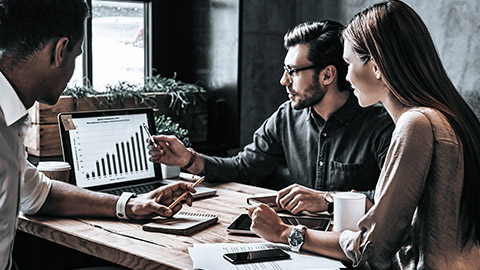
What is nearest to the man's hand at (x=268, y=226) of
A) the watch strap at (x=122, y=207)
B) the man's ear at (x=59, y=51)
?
the watch strap at (x=122, y=207)

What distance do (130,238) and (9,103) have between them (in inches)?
22.1

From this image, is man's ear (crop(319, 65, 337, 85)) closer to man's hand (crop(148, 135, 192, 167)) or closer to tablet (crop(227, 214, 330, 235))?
man's hand (crop(148, 135, 192, 167))

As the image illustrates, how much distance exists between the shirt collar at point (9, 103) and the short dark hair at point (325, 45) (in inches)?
57.1

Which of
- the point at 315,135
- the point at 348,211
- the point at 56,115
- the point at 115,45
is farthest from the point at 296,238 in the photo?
the point at 115,45

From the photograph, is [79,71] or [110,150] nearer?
[110,150]

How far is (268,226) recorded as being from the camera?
6.01 ft

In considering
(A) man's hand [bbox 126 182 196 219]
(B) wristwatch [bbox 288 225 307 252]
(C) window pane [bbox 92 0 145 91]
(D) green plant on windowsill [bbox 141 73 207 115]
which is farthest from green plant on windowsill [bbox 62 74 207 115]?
(B) wristwatch [bbox 288 225 307 252]

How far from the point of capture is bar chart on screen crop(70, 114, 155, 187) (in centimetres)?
247

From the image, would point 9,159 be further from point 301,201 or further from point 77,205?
point 301,201

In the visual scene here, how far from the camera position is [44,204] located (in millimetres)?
2123

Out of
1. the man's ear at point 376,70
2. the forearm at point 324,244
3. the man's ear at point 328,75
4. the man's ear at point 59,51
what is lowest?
the forearm at point 324,244

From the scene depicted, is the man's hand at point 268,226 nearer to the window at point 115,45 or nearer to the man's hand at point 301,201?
the man's hand at point 301,201

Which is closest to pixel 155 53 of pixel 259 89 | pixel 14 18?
pixel 259 89

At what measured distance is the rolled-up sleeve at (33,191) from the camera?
6.81 ft
